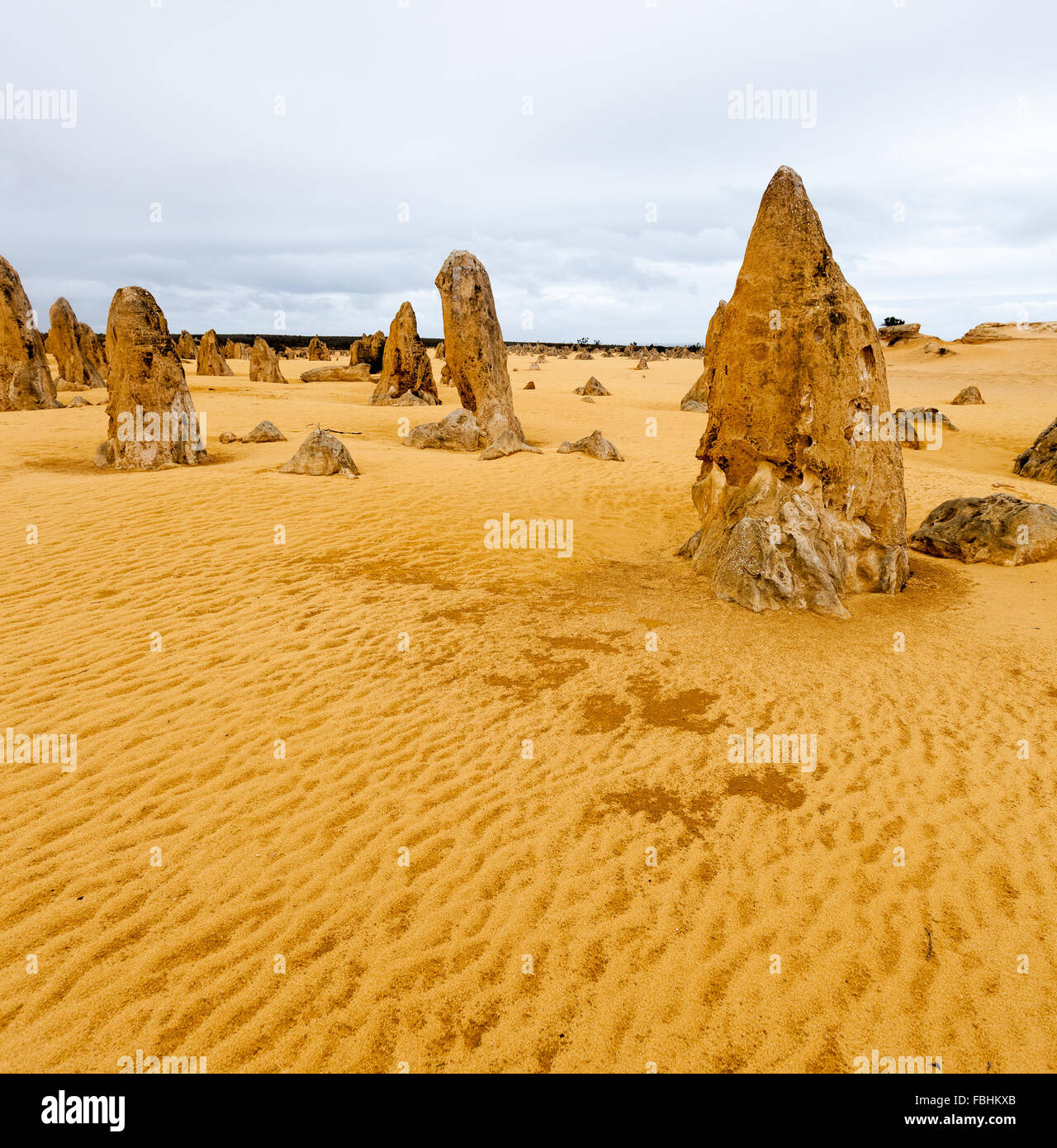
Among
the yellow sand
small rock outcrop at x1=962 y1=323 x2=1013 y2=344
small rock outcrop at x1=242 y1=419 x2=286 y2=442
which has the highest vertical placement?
small rock outcrop at x1=962 y1=323 x2=1013 y2=344

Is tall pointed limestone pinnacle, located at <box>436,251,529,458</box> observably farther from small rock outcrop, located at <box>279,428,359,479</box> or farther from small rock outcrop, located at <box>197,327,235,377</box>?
small rock outcrop, located at <box>197,327,235,377</box>

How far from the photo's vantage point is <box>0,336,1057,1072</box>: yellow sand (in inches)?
112

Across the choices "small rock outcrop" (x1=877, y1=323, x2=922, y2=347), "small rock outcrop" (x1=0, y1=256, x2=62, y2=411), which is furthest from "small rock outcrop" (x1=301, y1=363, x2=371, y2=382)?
"small rock outcrop" (x1=877, y1=323, x2=922, y2=347)

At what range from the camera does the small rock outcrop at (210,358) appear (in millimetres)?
32938

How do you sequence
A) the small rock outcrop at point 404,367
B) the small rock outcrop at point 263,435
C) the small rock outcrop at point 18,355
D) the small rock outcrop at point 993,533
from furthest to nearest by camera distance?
1. the small rock outcrop at point 404,367
2. the small rock outcrop at point 18,355
3. the small rock outcrop at point 263,435
4. the small rock outcrop at point 993,533

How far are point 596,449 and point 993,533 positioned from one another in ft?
26.7

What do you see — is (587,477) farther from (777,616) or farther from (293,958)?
(293,958)

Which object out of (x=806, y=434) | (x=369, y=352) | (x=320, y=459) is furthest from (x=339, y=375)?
(x=806, y=434)

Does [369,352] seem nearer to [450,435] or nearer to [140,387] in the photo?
[450,435]

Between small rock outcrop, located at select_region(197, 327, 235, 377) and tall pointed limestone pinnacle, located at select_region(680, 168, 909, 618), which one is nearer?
tall pointed limestone pinnacle, located at select_region(680, 168, 909, 618)

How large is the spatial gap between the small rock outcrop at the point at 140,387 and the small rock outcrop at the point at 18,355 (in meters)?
10.3

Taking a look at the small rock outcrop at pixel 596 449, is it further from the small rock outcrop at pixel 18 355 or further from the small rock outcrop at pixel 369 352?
the small rock outcrop at pixel 369 352

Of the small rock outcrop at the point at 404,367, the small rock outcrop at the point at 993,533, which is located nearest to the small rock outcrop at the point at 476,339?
the small rock outcrop at the point at 404,367

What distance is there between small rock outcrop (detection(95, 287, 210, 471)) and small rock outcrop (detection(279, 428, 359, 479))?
2552 millimetres
